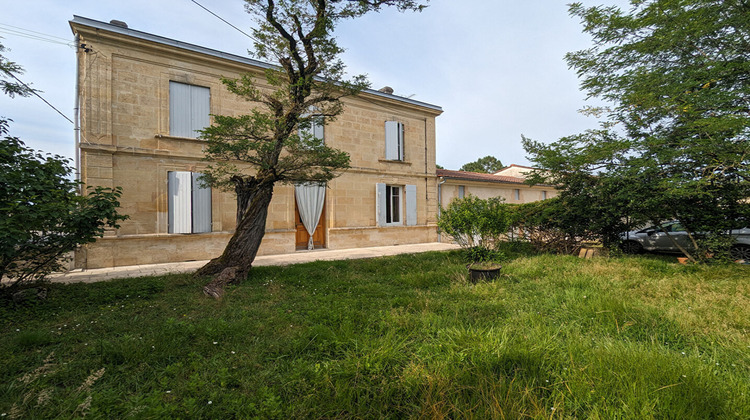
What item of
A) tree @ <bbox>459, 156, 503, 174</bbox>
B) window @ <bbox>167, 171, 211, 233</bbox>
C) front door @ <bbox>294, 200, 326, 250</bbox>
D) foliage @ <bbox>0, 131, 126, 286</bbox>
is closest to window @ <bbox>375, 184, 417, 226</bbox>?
front door @ <bbox>294, 200, 326, 250</bbox>

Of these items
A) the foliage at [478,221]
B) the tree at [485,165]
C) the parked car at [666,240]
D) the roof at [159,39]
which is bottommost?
the parked car at [666,240]

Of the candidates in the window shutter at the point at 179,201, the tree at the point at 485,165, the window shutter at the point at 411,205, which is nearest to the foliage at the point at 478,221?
the window shutter at the point at 411,205

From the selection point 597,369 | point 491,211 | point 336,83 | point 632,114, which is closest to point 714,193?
point 632,114

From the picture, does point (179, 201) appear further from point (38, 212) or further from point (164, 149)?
point (38, 212)

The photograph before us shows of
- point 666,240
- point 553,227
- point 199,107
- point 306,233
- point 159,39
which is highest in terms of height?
point 159,39

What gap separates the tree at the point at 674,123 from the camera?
5707mm

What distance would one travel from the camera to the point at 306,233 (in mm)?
10141

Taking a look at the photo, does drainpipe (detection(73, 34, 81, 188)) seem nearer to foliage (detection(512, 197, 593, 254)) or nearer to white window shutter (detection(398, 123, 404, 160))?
white window shutter (detection(398, 123, 404, 160))

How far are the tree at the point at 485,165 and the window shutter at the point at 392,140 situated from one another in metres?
34.4

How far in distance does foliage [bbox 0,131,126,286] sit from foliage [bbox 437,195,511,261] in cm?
579

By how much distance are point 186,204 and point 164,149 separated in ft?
5.06

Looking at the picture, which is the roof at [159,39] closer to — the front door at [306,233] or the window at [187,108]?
the window at [187,108]

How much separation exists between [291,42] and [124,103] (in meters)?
5.18

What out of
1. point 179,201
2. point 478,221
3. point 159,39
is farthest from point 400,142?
point 159,39
